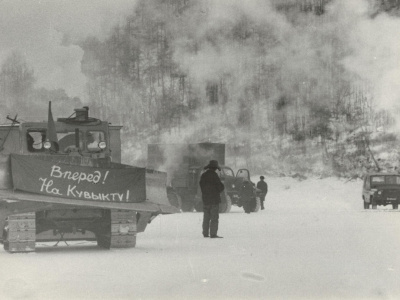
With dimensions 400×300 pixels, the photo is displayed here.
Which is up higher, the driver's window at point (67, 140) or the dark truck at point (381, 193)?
the driver's window at point (67, 140)

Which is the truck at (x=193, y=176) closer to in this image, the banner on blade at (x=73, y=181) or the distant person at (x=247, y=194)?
the distant person at (x=247, y=194)

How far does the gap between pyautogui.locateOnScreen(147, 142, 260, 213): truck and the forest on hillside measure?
20.0m

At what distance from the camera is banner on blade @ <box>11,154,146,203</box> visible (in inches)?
623

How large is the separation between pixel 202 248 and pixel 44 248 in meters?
3.09

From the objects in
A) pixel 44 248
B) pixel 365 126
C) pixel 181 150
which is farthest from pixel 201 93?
pixel 44 248

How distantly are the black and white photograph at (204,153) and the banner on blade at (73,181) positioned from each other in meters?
0.02

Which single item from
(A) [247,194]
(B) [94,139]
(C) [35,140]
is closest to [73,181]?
(C) [35,140]

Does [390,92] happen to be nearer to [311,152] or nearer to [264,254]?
[311,152]

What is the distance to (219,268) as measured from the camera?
12.5m

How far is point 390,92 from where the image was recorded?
6400 centimetres

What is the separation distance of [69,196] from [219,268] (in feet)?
14.0

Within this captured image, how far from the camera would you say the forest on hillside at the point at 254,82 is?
65312mm

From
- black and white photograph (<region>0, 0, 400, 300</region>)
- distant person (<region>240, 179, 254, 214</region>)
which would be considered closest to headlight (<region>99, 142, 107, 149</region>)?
black and white photograph (<region>0, 0, 400, 300</region>)

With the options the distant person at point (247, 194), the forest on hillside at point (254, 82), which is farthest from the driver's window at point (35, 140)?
the forest on hillside at point (254, 82)
